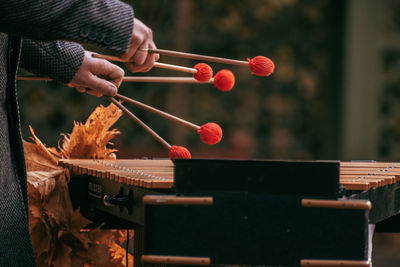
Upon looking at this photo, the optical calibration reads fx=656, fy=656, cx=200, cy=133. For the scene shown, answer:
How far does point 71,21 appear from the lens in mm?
1190

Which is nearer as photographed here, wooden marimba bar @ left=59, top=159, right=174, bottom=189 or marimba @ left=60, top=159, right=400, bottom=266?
marimba @ left=60, top=159, right=400, bottom=266

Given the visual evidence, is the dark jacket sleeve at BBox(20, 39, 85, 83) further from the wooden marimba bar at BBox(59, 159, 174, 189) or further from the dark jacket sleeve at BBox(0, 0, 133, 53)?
the dark jacket sleeve at BBox(0, 0, 133, 53)

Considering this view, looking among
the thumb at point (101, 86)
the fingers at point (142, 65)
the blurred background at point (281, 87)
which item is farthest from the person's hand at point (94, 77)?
the blurred background at point (281, 87)

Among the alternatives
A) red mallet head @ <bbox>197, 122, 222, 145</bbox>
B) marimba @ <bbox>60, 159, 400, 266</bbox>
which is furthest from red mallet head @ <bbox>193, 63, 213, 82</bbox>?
marimba @ <bbox>60, 159, 400, 266</bbox>

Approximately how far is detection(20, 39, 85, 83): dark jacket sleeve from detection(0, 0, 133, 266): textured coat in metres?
0.14

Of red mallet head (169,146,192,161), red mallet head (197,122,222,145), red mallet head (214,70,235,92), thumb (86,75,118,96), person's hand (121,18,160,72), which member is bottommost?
red mallet head (169,146,192,161)

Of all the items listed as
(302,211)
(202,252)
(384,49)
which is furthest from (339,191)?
(384,49)

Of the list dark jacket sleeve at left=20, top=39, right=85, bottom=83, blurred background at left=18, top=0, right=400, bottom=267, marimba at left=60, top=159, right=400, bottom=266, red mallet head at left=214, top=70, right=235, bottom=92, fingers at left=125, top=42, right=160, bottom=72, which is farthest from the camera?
blurred background at left=18, top=0, right=400, bottom=267

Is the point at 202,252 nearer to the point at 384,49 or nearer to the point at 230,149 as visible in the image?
the point at 230,149

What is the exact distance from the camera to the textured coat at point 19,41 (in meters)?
1.17

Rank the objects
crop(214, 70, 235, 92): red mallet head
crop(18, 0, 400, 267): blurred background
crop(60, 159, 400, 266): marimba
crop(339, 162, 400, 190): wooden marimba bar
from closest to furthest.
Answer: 1. crop(60, 159, 400, 266): marimba
2. crop(339, 162, 400, 190): wooden marimba bar
3. crop(214, 70, 235, 92): red mallet head
4. crop(18, 0, 400, 267): blurred background

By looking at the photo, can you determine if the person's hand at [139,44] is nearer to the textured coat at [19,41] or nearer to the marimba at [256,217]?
the textured coat at [19,41]

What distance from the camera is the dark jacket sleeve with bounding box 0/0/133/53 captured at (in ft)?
3.81

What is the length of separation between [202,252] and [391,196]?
0.52m
